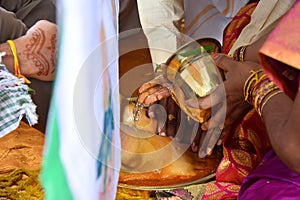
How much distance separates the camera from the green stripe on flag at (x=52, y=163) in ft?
1.79

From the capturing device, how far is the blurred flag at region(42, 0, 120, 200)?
1.81ft

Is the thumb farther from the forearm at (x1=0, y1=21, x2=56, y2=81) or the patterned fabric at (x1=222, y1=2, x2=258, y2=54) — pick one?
the forearm at (x1=0, y1=21, x2=56, y2=81)

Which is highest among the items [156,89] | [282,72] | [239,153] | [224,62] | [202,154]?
[282,72]

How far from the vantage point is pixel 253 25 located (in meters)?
1.34

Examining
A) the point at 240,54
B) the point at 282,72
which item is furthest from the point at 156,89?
the point at 282,72

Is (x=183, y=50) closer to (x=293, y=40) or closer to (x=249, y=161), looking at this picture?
(x=249, y=161)

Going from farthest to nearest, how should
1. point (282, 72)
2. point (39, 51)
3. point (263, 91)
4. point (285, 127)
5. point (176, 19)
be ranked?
point (176, 19)
point (39, 51)
point (263, 91)
point (285, 127)
point (282, 72)

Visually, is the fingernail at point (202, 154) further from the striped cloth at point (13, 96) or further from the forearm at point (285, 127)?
the forearm at point (285, 127)

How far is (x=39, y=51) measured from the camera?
4.07 feet

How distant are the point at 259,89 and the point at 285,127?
0.16 m

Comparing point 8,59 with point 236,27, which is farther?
point 236,27

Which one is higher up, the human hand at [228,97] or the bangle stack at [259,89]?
the bangle stack at [259,89]

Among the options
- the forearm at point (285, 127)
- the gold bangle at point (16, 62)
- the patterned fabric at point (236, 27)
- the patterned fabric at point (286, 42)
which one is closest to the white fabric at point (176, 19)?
the patterned fabric at point (236, 27)

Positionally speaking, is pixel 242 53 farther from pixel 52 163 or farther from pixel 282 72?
pixel 52 163
